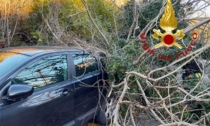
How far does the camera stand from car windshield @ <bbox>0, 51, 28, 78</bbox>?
10.5 feet

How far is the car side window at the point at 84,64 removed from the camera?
4276mm

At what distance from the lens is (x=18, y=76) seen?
3.21 m

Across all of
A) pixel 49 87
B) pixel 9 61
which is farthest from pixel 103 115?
pixel 9 61

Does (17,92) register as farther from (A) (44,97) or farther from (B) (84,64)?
(B) (84,64)

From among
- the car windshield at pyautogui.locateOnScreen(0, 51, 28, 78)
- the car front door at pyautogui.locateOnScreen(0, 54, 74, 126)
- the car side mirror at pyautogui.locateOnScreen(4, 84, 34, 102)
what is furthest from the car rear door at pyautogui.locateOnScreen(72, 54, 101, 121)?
the car side mirror at pyautogui.locateOnScreen(4, 84, 34, 102)

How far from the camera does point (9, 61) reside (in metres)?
3.44

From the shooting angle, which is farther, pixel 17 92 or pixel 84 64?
pixel 84 64

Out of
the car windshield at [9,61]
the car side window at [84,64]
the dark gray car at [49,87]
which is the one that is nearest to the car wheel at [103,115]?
the dark gray car at [49,87]

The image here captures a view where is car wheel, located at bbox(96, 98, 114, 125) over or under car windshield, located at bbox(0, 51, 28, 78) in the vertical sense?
under

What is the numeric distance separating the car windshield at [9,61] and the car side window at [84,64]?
3.24 ft

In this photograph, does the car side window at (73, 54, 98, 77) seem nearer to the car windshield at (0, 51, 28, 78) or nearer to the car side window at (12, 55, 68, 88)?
the car side window at (12, 55, 68, 88)

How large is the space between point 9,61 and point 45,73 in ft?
1.66

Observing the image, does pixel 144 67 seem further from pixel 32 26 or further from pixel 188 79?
pixel 32 26

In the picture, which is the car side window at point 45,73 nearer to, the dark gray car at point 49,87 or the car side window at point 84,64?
the dark gray car at point 49,87
